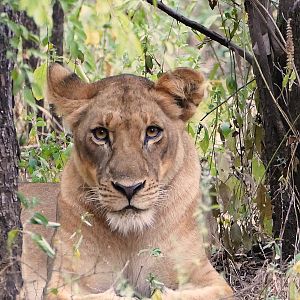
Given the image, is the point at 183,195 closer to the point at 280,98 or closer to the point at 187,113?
the point at 187,113

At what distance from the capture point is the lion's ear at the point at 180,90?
159 inches

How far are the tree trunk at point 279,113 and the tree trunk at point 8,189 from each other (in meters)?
1.34

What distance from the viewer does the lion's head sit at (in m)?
3.73

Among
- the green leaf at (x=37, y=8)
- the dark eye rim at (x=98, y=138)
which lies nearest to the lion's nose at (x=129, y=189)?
the dark eye rim at (x=98, y=138)

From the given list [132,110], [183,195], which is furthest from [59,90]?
[183,195]

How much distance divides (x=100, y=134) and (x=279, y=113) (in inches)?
34.1

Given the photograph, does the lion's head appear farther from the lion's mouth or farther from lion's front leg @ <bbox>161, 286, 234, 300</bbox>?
lion's front leg @ <bbox>161, 286, 234, 300</bbox>

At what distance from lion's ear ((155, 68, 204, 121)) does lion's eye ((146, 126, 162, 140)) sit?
0.16 m

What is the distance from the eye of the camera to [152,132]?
3920 millimetres

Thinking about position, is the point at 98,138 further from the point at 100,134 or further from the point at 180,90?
the point at 180,90

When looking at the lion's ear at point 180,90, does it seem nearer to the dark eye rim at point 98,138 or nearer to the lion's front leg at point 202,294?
the dark eye rim at point 98,138

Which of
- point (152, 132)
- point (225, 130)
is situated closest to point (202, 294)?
point (152, 132)

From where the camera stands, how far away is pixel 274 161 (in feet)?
14.4

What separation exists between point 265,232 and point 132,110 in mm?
1113
